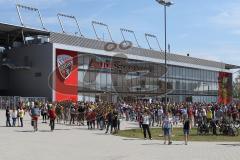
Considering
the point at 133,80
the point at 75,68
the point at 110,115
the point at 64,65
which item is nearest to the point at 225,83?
the point at 133,80

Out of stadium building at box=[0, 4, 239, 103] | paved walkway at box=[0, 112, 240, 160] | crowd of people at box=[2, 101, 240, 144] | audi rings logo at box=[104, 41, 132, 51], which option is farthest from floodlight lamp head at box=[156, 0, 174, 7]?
audi rings logo at box=[104, 41, 132, 51]

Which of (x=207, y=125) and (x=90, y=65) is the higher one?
(x=90, y=65)

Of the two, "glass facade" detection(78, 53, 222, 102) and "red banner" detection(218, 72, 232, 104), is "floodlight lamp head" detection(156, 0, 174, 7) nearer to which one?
"glass facade" detection(78, 53, 222, 102)

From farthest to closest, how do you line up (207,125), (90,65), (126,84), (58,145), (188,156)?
(126,84) → (90,65) → (207,125) → (58,145) → (188,156)

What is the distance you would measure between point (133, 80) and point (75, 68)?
13.4 m

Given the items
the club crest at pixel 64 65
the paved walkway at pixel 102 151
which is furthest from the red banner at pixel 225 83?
the paved walkway at pixel 102 151

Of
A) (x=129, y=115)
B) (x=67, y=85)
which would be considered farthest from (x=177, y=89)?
(x=129, y=115)

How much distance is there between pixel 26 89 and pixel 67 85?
20.9ft

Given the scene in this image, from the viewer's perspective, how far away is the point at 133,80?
3054 inches

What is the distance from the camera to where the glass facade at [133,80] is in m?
69.2

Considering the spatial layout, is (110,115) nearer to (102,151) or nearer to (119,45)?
(102,151)

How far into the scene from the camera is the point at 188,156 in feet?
54.5

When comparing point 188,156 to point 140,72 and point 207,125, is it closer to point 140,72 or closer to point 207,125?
point 207,125

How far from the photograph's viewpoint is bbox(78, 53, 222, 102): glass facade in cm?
6925
